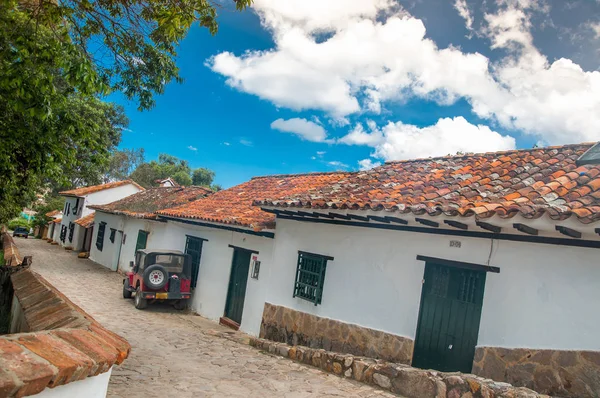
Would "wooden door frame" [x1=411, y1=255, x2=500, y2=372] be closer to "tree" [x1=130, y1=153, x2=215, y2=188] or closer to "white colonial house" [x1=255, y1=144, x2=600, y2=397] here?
"white colonial house" [x1=255, y1=144, x2=600, y2=397]

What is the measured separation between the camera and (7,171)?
8.47 meters

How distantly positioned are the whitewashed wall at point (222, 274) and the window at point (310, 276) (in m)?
1.26

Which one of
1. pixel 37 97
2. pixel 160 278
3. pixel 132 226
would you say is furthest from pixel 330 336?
pixel 132 226

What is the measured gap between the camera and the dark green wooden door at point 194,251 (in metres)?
13.6

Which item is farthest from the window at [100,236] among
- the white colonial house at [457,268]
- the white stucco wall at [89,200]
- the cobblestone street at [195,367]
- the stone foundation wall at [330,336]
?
the white colonial house at [457,268]

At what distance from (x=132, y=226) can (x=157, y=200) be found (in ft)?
7.34

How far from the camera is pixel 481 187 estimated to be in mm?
7438

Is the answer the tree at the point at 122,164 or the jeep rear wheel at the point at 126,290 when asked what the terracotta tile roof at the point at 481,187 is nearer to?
the jeep rear wheel at the point at 126,290

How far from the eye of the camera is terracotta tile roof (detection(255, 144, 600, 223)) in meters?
5.65

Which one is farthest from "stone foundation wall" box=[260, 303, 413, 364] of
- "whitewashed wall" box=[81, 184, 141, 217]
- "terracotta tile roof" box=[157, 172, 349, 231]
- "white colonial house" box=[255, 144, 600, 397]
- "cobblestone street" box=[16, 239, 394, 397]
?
"whitewashed wall" box=[81, 184, 141, 217]

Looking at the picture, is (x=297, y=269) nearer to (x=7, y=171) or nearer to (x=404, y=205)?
(x=404, y=205)

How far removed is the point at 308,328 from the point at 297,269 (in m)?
1.37

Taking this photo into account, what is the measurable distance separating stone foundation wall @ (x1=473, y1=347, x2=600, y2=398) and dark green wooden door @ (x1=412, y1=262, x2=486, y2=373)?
1.11ft

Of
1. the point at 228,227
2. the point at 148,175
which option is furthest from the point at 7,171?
the point at 148,175
